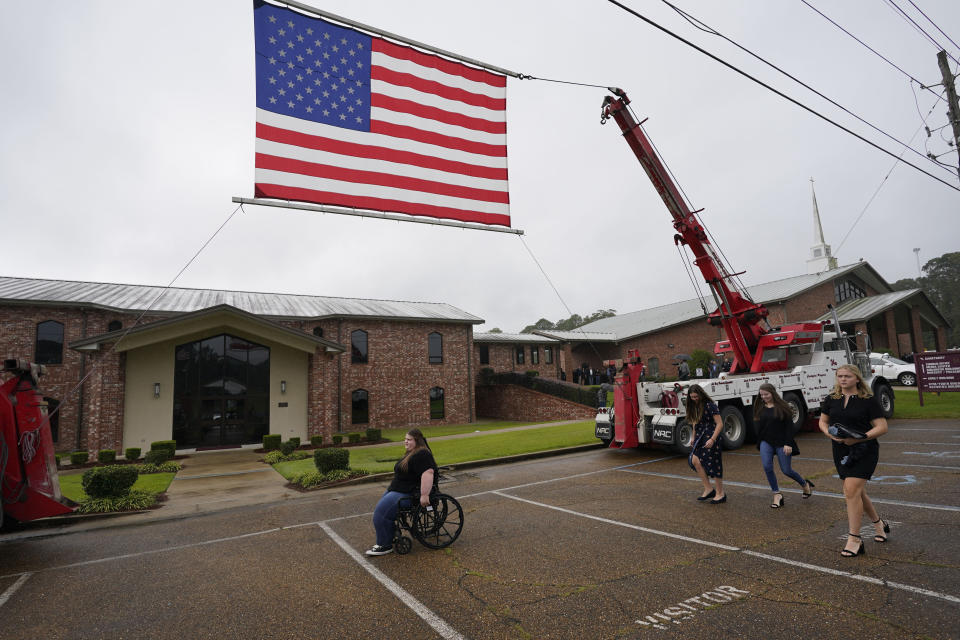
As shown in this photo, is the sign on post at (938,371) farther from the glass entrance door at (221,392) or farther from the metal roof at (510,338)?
the glass entrance door at (221,392)

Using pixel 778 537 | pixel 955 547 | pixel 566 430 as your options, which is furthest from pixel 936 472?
pixel 566 430

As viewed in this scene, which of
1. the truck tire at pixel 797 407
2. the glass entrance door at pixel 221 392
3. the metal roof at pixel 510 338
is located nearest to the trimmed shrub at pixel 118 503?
the glass entrance door at pixel 221 392

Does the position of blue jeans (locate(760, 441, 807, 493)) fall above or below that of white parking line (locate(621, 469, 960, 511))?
above

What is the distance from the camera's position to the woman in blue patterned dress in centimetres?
712

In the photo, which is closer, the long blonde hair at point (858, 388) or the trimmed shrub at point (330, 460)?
the long blonde hair at point (858, 388)

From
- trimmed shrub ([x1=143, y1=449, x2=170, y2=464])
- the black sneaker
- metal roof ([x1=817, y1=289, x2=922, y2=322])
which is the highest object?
metal roof ([x1=817, y1=289, x2=922, y2=322])

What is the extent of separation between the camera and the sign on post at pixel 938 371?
50.9 ft

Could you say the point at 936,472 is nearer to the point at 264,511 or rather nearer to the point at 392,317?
the point at 264,511

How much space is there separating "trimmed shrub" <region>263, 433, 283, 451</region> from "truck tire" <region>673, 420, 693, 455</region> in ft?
47.0

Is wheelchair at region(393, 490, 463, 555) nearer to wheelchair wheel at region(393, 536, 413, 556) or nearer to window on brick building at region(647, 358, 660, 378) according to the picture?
wheelchair wheel at region(393, 536, 413, 556)

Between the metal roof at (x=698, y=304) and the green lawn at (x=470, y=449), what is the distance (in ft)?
60.8

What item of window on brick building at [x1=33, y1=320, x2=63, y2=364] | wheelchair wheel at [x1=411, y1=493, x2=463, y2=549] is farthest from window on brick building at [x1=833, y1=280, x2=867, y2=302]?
window on brick building at [x1=33, y1=320, x2=63, y2=364]

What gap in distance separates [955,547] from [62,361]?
25.4 meters

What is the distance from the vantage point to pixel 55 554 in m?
6.52
